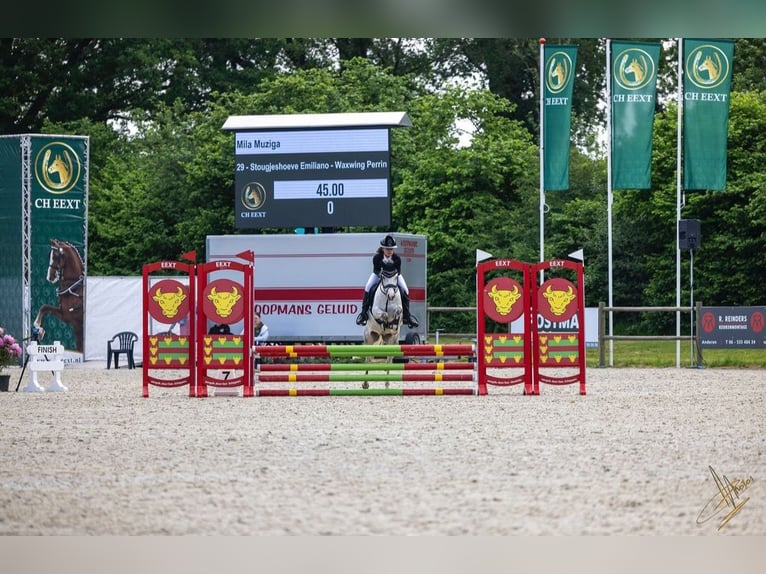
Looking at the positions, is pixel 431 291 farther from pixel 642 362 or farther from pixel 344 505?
pixel 344 505

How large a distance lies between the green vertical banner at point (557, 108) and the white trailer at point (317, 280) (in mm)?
2747

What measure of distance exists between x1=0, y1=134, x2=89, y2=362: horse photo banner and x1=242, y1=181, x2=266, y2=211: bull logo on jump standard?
8.25ft

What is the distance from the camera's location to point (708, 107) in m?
20.6

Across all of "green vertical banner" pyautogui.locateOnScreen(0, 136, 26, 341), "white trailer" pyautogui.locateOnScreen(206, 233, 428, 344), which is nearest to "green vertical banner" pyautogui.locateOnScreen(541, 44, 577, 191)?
"white trailer" pyautogui.locateOnScreen(206, 233, 428, 344)

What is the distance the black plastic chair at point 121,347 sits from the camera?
2092 cm

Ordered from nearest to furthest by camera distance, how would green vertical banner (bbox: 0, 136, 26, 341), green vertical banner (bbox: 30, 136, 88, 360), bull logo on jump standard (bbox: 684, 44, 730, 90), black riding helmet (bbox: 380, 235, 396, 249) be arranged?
black riding helmet (bbox: 380, 235, 396, 249) < green vertical banner (bbox: 0, 136, 26, 341) < green vertical banner (bbox: 30, 136, 88, 360) < bull logo on jump standard (bbox: 684, 44, 730, 90)

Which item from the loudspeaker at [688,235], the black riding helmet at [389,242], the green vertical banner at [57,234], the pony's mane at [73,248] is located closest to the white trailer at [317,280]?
the pony's mane at [73,248]

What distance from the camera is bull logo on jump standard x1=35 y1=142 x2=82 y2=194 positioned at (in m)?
20.5

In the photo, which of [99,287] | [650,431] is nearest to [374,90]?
[99,287]

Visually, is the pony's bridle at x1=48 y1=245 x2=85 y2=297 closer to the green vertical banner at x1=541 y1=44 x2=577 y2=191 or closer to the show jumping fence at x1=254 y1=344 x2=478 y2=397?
the show jumping fence at x1=254 y1=344 x2=478 y2=397

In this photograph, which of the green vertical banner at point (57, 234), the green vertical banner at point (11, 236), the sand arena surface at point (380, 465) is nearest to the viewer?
the sand arena surface at point (380, 465)

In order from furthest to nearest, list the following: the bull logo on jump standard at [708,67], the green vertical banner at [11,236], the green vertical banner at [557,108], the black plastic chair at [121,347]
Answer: the green vertical banner at [557,108] < the black plastic chair at [121,347] < the bull logo on jump standard at [708,67] < the green vertical banner at [11,236]

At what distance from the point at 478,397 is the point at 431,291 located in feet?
51.6

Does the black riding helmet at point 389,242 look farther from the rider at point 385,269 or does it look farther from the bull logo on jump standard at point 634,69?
the bull logo on jump standard at point 634,69
